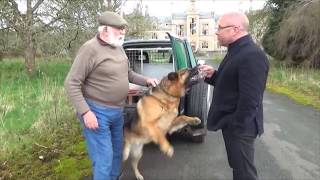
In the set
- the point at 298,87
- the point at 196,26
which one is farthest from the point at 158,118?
the point at 196,26

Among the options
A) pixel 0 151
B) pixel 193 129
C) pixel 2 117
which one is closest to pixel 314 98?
pixel 193 129

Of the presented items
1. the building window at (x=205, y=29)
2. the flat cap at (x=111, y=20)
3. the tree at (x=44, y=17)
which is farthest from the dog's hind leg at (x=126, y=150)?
the building window at (x=205, y=29)

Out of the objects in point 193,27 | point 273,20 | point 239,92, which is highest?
point 193,27

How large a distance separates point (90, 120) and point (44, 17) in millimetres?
19610

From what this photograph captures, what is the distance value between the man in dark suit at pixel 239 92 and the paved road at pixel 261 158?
1.85 meters

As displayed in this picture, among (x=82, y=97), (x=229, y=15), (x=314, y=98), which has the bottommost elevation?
(x=314, y=98)

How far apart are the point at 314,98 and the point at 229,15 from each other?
1194cm

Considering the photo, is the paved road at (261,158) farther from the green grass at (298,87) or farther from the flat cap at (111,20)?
the green grass at (298,87)

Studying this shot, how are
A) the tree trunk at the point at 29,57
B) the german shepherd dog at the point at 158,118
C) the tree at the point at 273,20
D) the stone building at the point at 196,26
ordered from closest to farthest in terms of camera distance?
the german shepherd dog at the point at 158,118 → the tree trunk at the point at 29,57 → the tree at the point at 273,20 → the stone building at the point at 196,26

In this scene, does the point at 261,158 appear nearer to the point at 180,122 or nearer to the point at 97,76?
the point at 180,122

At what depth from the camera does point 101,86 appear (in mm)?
4648

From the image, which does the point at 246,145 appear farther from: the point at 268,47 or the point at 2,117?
the point at 268,47

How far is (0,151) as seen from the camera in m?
7.00

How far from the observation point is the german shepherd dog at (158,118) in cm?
568
